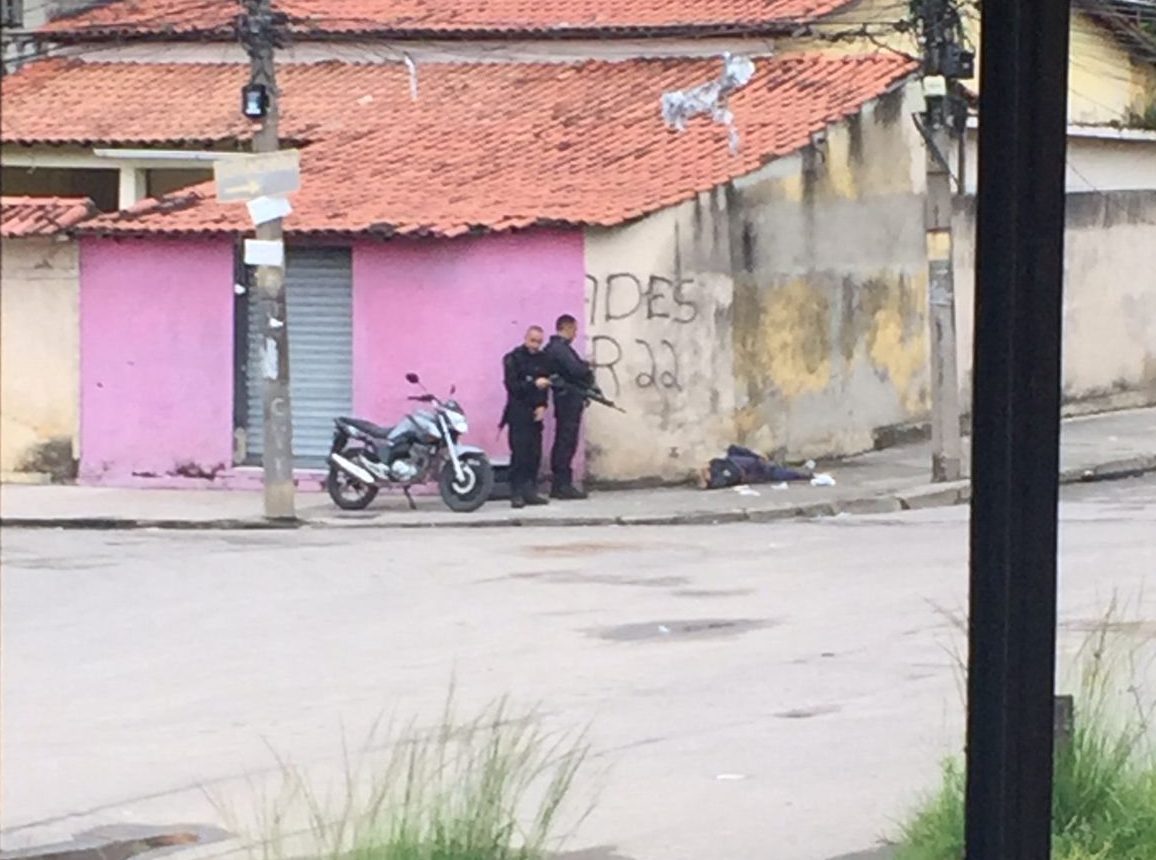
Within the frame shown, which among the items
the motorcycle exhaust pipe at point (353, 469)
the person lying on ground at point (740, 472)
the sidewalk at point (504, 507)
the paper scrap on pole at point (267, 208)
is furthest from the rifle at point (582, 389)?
the paper scrap on pole at point (267, 208)

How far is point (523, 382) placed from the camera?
19422mm

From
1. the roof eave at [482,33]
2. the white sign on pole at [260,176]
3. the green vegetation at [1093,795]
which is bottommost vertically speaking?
the green vegetation at [1093,795]

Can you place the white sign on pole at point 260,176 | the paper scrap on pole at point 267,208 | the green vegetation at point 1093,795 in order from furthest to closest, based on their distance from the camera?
1. the paper scrap on pole at point 267,208
2. the white sign on pole at point 260,176
3. the green vegetation at point 1093,795

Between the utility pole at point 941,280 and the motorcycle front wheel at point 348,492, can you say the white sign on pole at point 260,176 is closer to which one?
the motorcycle front wheel at point 348,492

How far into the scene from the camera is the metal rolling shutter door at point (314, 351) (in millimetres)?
21156

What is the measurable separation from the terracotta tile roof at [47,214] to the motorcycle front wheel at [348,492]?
3.49 metres

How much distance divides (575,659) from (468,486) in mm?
8399

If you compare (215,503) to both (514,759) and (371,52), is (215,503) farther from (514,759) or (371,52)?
(514,759)

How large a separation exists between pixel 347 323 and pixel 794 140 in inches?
174

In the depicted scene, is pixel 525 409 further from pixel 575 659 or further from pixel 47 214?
pixel 575 659

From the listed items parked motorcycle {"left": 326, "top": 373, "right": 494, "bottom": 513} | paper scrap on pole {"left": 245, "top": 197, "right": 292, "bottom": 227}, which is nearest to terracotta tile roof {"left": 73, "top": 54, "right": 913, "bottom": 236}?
parked motorcycle {"left": 326, "top": 373, "right": 494, "bottom": 513}

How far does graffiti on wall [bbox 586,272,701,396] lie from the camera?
20312 millimetres

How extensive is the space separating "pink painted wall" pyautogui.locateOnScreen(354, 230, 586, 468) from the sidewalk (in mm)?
1062

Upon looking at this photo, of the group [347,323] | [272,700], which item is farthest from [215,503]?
[272,700]
